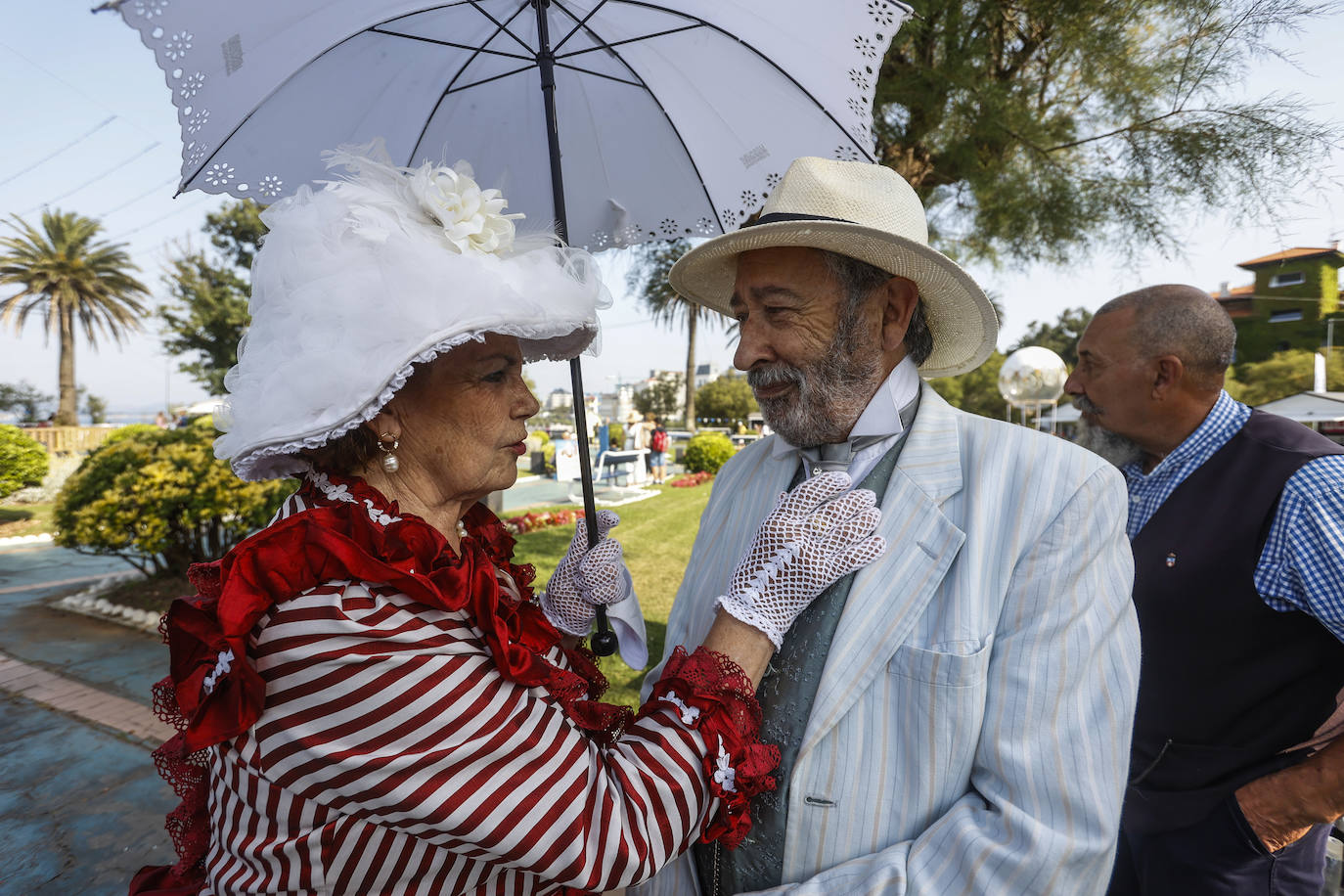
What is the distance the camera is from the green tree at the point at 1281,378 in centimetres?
2788

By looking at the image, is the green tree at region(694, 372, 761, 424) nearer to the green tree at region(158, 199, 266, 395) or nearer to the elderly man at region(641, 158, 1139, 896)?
the green tree at region(158, 199, 266, 395)

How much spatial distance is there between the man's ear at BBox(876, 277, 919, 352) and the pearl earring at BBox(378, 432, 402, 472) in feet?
4.13

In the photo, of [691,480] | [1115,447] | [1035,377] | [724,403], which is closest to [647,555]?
[1115,447]

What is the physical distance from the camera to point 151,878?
5.18ft

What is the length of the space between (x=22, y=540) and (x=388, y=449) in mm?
13087

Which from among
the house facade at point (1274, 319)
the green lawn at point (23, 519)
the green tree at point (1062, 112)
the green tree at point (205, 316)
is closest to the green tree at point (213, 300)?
the green tree at point (205, 316)

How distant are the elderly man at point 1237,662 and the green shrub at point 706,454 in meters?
16.7

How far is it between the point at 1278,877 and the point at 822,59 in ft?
8.72

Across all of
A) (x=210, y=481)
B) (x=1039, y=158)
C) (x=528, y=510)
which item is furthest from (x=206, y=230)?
(x=1039, y=158)

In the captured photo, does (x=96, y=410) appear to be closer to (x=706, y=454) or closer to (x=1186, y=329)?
(x=706, y=454)

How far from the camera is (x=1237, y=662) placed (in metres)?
2.02

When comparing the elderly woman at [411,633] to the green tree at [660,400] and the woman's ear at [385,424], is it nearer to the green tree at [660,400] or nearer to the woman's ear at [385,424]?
the woman's ear at [385,424]

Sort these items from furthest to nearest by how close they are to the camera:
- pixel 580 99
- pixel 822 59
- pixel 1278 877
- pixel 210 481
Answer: pixel 210 481
pixel 580 99
pixel 822 59
pixel 1278 877

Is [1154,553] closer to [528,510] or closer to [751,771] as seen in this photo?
[751,771]
